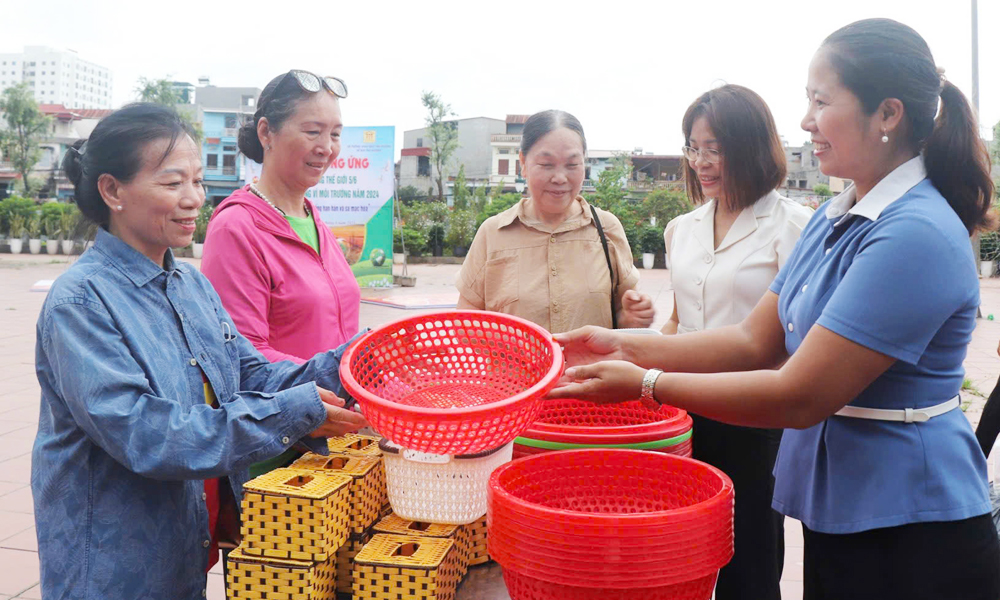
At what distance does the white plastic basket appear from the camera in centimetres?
152

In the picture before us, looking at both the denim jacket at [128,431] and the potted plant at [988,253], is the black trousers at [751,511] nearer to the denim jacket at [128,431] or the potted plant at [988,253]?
the denim jacket at [128,431]

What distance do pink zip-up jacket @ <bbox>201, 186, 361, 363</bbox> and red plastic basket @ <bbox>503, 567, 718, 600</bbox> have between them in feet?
2.95

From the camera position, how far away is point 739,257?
237 cm

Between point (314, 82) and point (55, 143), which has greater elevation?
point (55, 143)

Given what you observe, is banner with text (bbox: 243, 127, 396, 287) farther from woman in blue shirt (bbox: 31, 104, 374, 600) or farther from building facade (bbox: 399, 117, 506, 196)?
building facade (bbox: 399, 117, 506, 196)

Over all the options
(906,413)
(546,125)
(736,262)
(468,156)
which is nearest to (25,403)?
(546,125)

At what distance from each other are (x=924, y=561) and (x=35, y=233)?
2478 centimetres

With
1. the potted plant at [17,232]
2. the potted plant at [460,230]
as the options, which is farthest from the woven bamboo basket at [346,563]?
the potted plant at [17,232]

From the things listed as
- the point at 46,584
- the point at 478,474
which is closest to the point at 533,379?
the point at 478,474

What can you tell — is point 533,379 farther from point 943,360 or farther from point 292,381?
point 943,360

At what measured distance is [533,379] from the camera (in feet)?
5.38

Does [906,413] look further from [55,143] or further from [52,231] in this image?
[55,143]

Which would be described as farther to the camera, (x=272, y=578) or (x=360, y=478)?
(x=360, y=478)

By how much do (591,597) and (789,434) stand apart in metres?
0.60
